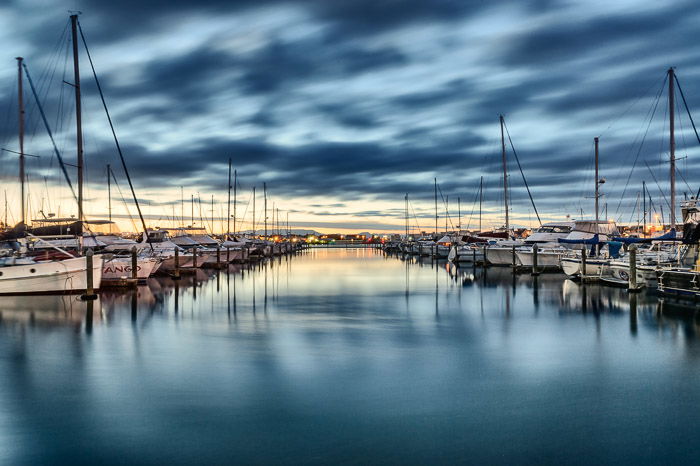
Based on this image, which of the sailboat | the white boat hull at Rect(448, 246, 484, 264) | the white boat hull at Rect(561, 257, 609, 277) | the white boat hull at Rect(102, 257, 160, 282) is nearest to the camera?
the sailboat

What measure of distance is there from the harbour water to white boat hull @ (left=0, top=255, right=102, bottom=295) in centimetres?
260

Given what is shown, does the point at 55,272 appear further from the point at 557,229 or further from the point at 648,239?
the point at 557,229

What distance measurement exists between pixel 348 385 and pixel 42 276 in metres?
19.2

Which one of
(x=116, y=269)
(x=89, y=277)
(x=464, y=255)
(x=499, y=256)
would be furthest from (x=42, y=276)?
(x=464, y=255)

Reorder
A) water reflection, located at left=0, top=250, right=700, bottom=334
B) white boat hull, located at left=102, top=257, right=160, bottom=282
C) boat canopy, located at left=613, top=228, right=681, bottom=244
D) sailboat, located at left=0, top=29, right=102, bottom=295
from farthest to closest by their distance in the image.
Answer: white boat hull, located at left=102, top=257, right=160, bottom=282 < boat canopy, located at left=613, top=228, right=681, bottom=244 < sailboat, located at left=0, top=29, right=102, bottom=295 < water reflection, located at left=0, top=250, right=700, bottom=334

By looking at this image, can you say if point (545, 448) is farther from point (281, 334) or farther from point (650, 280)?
point (650, 280)

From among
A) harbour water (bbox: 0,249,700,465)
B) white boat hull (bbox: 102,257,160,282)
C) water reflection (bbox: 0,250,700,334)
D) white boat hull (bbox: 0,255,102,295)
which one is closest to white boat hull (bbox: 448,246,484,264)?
water reflection (bbox: 0,250,700,334)

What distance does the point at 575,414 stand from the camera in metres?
9.23

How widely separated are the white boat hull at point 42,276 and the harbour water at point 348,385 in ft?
8.53

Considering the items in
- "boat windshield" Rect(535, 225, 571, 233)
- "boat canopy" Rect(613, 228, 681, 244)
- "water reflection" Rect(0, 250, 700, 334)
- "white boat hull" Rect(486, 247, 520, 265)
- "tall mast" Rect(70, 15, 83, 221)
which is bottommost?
"water reflection" Rect(0, 250, 700, 334)

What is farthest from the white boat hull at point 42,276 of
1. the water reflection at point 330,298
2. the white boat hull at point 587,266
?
the white boat hull at point 587,266

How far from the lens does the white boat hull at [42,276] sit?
964 inches

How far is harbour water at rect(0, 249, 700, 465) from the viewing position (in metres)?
7.87

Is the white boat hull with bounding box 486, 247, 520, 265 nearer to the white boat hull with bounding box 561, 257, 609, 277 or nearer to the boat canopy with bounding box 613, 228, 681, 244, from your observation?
the boat canopy with bounding box 613, 228, 681, 244
